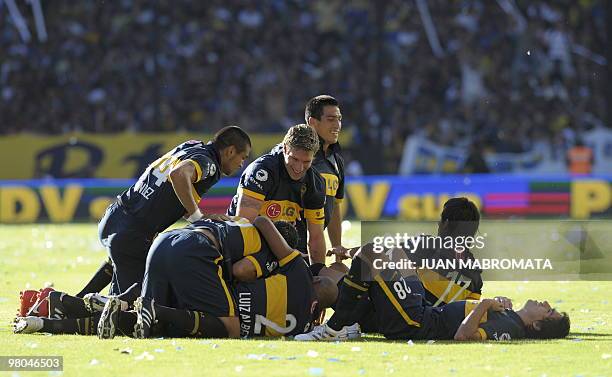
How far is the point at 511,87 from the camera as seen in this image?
1182 inches

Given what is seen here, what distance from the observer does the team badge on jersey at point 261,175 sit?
32.4ft

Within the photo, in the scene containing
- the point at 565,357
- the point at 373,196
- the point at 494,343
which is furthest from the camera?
the point at 373,196

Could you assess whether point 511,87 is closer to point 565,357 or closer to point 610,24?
point 610,24

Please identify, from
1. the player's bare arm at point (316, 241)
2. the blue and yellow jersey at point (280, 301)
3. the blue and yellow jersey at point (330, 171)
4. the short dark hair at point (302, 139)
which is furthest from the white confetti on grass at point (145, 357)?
the blue and yellow jersey at point (330, 171)

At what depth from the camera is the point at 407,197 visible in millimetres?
24828

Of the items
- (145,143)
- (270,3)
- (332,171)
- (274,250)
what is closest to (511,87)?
(270,3)

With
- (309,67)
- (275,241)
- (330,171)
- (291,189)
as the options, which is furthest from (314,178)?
(309,67)

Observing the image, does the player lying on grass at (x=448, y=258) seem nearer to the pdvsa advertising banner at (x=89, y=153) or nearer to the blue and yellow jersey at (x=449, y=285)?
the blue and yellow jersey at (x=449, y=285)

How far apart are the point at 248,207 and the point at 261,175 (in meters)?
0.29

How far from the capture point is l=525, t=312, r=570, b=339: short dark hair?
355 inches

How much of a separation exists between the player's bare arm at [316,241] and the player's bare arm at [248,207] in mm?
652

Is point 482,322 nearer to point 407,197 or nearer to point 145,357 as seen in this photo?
point 145,357

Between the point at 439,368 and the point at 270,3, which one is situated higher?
the point at 270,3

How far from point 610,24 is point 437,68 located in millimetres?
4892
